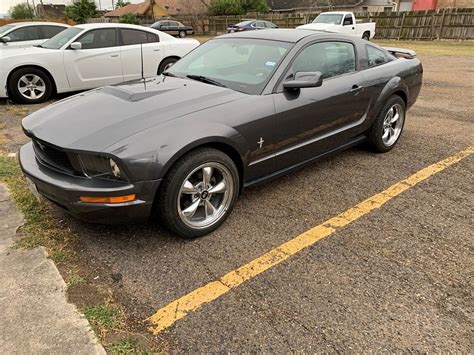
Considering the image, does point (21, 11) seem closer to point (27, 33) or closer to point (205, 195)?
point (27, 33)

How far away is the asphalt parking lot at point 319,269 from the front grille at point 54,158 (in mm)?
567

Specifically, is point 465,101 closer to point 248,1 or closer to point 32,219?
point 32,219

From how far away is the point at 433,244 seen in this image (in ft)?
9.86

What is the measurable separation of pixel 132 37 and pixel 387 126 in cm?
562

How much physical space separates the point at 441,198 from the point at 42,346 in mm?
3457

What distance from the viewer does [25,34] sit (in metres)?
9.40

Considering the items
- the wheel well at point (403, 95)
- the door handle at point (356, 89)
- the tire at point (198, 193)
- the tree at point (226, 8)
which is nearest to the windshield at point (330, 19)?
the wheel well at point (403, 95)

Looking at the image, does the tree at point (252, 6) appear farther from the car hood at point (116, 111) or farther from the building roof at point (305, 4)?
the car hood at point (116, 111)

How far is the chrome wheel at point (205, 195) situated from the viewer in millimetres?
2943

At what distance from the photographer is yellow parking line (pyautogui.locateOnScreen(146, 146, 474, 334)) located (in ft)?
7.59

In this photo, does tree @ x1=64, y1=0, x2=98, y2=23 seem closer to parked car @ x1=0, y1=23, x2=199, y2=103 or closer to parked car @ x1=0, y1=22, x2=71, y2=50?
parked car @ x1=0, y1=22, x2=71, y2=50

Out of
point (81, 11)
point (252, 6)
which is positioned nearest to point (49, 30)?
point (252, 6)

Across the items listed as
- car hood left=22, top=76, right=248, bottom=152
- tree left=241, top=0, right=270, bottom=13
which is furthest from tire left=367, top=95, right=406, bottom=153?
tree left=241, top=0, right=270, bottom=13

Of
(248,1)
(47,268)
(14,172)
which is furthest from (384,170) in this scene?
(248,1)
